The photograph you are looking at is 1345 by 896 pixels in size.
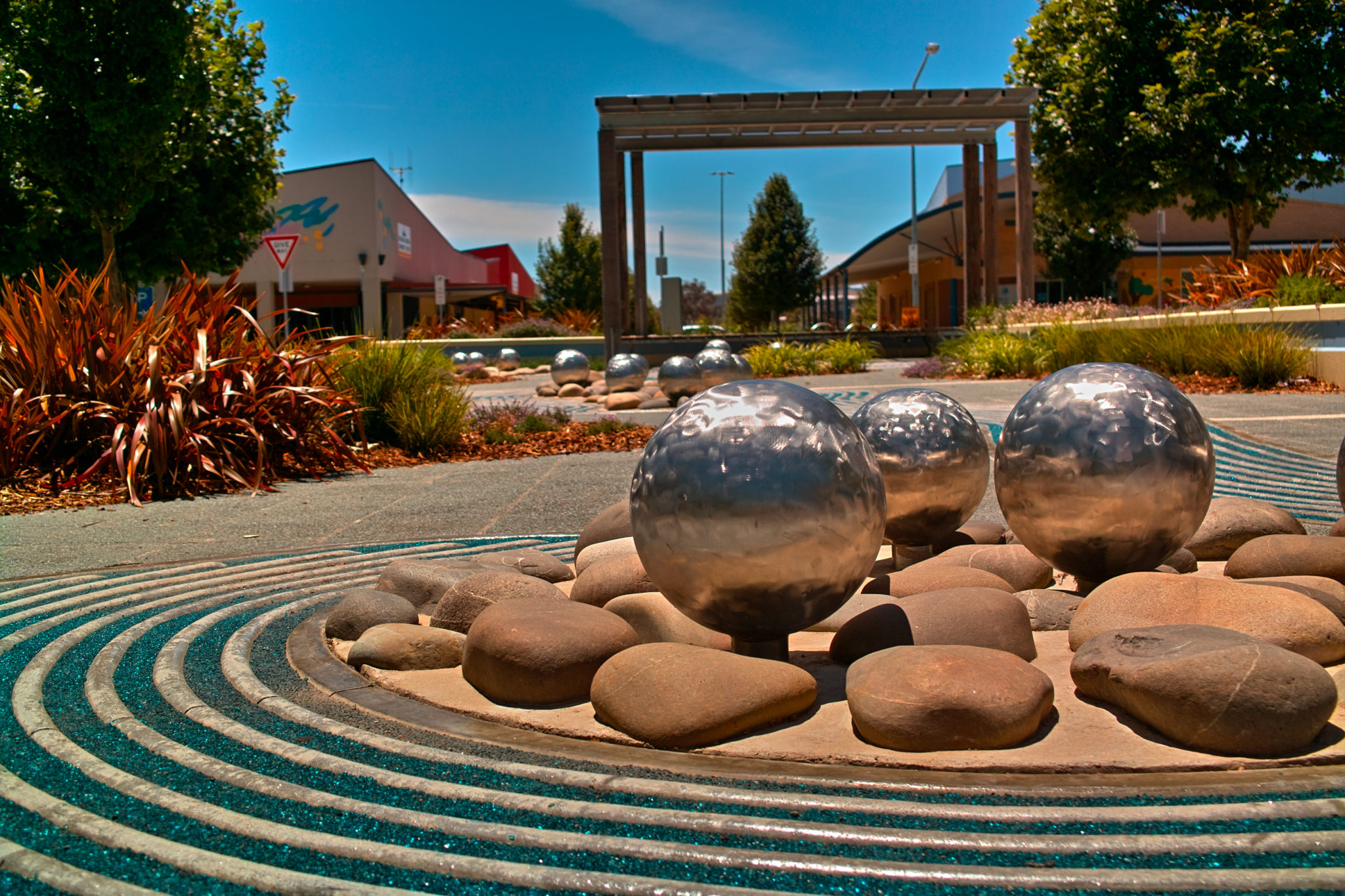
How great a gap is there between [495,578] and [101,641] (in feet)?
5.29

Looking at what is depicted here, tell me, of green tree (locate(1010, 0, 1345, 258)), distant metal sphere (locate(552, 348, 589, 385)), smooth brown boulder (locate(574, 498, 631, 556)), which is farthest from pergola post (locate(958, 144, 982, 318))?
A: smooth brown boulder (locate(574, 498, 631, 556))

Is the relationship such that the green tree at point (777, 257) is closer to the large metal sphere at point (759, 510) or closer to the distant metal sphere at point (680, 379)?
the distant metal sphere at point (680, 379)

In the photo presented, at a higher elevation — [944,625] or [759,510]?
[759,510]

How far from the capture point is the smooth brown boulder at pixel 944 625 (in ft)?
11.3

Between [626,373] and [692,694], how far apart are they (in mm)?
15020

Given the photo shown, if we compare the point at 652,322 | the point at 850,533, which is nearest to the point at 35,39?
the point at 850,533

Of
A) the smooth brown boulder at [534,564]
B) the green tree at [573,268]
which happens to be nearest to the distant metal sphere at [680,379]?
the smooth brown boulder at [534,564]

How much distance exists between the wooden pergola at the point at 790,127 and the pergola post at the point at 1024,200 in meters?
0.02

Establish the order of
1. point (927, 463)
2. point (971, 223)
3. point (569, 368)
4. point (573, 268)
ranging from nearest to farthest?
point (927, 463), point (569, 368), point (971, 223), point (573, 268)

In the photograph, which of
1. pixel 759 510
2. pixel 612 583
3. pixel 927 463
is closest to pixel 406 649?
pixel 612 583

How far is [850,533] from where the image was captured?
3.32 metres

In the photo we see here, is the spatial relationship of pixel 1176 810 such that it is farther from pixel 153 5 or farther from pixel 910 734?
pixel 153 5

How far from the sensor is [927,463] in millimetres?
4852

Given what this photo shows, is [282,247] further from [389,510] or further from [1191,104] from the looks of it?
[1191,104]
